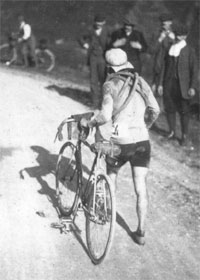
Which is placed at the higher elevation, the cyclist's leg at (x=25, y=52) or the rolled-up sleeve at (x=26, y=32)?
the rolled-up sleeve at (x=26, y=32)

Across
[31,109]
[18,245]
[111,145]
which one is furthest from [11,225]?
[31,109]

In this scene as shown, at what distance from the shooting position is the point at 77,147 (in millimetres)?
5980

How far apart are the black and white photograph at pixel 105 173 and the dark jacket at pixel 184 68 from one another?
0.02 metres

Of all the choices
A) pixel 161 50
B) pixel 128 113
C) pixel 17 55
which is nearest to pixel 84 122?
pixel 128 113

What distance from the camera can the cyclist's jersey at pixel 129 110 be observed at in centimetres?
551

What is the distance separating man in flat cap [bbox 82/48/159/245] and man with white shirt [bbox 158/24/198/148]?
11.8ft

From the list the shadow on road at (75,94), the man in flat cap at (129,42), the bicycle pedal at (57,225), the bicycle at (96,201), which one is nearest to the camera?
the bicycle at (96,201)

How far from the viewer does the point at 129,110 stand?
5574 mm

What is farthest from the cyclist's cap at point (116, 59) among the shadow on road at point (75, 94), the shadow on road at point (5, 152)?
the shadow on road at point (75, 94)

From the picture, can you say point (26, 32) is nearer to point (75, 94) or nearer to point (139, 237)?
point (75, 94)

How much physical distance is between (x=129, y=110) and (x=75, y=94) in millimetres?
6150

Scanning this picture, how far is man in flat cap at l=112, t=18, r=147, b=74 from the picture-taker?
391 inches

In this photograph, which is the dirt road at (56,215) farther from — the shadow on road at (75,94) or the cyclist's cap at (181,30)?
the cyclist's cap at (181,30)

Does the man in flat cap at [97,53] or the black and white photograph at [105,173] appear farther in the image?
the man in flat cap at [97,53]
